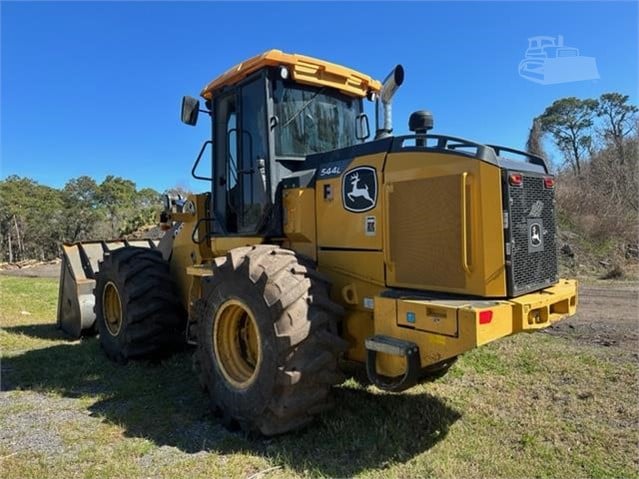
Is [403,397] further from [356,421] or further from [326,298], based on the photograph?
[326,298]

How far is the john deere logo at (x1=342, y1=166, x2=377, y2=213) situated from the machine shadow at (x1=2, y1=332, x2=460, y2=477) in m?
1.75

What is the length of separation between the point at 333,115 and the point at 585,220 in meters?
15.5

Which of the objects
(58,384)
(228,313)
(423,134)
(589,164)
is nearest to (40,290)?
(58,384)

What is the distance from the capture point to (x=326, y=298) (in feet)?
12.9

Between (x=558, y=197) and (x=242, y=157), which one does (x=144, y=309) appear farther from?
(x=558, y=197)

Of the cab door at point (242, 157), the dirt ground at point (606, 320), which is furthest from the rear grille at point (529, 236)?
the dirt ground at point (606, 320)

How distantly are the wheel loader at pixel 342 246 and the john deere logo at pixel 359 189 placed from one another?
13mm

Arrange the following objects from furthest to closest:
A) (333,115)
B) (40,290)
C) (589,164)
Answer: (589,164)
(40,290)
(333,115)

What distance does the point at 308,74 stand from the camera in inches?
193

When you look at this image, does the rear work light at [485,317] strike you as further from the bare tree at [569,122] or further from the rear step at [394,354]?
the bare tree at [569,122]

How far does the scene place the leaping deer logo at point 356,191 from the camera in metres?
4.13

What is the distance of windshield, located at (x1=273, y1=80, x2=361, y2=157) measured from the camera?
4871 millimetres

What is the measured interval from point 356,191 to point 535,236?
4.68 ft

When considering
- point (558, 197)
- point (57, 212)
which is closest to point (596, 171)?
point (558, 197)
